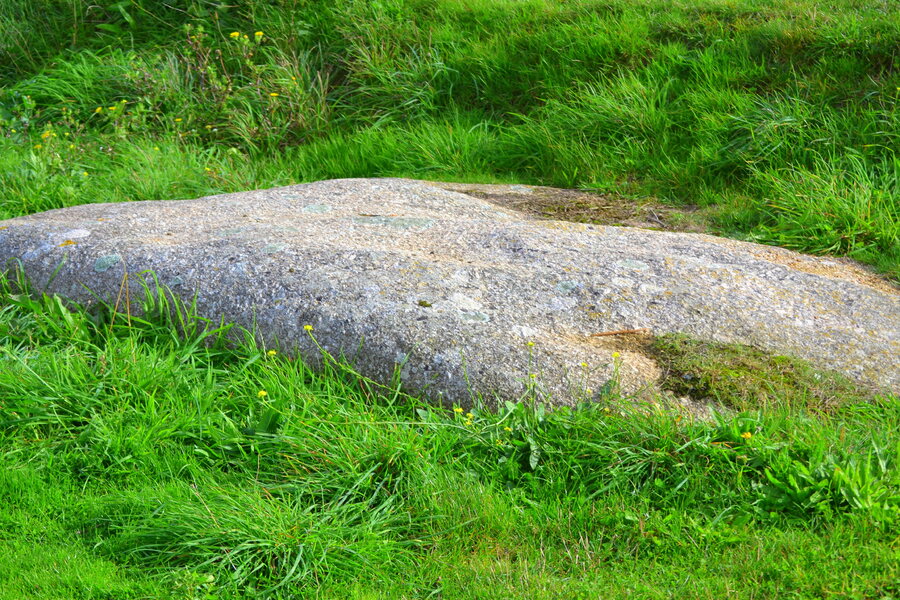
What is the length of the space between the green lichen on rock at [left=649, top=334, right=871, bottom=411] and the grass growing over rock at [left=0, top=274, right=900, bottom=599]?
93 mm

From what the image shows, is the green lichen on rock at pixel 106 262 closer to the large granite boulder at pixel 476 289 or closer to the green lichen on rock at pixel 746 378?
the large granite boulder at pixel 476 289

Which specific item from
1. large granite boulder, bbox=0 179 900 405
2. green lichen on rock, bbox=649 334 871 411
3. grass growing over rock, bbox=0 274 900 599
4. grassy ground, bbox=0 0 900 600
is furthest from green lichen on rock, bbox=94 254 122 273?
green lichen on rock, bbox=649 334 871 411

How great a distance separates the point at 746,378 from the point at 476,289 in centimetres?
124

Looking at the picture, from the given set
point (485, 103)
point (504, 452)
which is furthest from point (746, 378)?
point (485, 103)

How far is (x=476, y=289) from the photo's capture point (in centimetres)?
366

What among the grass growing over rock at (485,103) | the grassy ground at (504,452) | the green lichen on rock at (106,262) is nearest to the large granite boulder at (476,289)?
the green lichen on rock at (106,262)

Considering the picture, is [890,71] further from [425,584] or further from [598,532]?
[425,584]

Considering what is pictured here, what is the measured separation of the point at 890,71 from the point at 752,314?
11.4 ft

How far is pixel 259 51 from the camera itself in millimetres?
7828

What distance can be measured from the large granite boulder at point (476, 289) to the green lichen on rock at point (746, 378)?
9cm

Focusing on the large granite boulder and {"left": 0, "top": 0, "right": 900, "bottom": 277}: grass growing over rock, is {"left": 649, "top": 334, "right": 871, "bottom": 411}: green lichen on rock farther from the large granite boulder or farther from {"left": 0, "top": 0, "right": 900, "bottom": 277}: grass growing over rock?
{"left": 0, "top": 0, "right": 900, "bottom": 277}: grass growing over rock

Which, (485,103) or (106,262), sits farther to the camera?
(485,103)

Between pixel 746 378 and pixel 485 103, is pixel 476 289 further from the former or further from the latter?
pixel 485 103

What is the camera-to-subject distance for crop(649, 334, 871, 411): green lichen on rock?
311 cm
